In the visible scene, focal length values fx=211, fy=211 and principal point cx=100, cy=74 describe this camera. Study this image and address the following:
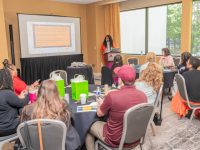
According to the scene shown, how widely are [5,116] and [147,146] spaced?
1.83 meters

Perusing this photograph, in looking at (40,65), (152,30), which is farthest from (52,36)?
(152,30)

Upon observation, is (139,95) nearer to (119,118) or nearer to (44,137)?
(119,118)

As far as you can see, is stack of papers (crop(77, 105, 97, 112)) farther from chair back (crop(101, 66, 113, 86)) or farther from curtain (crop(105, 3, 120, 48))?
curtain (crop(105, 3, 120, 48))

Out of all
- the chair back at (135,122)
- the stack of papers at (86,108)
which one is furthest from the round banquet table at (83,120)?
the chair back at (135,122)

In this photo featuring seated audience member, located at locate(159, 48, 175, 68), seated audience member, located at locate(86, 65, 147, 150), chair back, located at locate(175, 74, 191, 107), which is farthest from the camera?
seated audience member, located at locate(159, 48, 175, 68)

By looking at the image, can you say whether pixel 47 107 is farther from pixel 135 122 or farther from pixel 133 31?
pixel 133 31

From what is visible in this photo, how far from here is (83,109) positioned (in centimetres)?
225

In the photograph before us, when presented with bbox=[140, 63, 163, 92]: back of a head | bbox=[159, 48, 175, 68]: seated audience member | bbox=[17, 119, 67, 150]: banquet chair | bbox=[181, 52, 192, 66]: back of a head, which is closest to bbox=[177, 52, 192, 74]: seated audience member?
bbox=[181, 52, 192, 66]: back of a head

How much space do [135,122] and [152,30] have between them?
6.27 metres

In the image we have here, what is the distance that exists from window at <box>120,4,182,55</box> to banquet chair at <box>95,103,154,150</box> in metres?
5.54

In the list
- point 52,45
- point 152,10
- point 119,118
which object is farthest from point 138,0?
point 119,118

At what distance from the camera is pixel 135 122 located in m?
1.88

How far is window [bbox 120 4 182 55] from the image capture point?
6957 millimetres

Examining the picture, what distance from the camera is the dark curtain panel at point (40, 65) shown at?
688 cm
